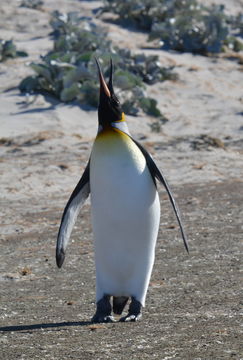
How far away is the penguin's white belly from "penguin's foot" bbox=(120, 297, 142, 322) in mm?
33

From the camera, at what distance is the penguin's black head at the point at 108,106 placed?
5242 millimetres

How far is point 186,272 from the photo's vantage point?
6.42 meters

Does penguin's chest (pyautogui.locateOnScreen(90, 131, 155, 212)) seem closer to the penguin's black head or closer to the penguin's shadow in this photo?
the penguin's black head

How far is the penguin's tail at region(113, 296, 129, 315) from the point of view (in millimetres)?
5499

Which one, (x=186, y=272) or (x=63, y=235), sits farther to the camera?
(x=186, y=272)

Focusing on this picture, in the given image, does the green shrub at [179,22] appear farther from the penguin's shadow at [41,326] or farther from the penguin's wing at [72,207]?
the penguin's shadow at [41,326]

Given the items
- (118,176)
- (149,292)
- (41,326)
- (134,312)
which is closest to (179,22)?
(149,292)

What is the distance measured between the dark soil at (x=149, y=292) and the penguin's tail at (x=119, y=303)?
0.46 feet

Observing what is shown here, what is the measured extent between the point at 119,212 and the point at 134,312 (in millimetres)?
566

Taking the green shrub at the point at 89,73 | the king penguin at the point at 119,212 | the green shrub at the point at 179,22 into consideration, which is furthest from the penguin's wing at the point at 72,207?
the green shrub at the point at 179,22

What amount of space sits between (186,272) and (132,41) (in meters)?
11.2

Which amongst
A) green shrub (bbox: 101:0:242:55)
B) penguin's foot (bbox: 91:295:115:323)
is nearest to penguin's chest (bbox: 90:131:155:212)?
penguin's foot (bbox: 91:295:115:323)

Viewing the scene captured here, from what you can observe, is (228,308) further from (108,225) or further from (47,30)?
(47,30)

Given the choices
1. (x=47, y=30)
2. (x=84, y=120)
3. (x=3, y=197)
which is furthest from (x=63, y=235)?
(x=47, y=30)
